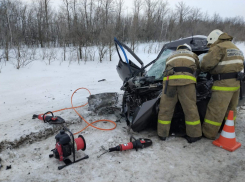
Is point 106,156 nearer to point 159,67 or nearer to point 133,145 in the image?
point 133,145

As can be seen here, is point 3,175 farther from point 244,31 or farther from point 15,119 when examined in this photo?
point 244,31

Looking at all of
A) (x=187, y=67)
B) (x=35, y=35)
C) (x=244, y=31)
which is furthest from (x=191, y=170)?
(x=244, y=31)

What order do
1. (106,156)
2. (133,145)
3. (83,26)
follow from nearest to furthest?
(106,156), (133,145), (83,26)

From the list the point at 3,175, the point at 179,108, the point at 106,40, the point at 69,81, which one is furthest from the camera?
the point at 106,40

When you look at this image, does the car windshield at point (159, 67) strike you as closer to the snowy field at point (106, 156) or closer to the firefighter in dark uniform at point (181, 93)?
the firefighter in dark uniform at point (181, 93)

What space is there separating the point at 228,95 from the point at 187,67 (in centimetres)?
87

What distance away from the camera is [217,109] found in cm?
305

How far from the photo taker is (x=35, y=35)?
61.0 ft

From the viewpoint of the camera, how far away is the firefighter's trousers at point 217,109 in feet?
9.91

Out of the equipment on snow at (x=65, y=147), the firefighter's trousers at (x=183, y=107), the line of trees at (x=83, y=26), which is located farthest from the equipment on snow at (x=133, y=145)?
the line of trees at (x=83, y=26)

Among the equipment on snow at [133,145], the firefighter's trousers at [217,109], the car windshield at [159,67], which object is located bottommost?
the equipment on snow at [133,145]

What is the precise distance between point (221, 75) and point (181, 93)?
767mm

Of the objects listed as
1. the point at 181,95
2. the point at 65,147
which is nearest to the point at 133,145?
the point at 65,147

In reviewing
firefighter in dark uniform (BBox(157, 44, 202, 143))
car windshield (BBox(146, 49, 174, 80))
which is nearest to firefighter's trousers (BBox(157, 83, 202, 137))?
firefighter in dark uniform (BBox(157, 44, 202, 143))
